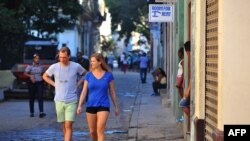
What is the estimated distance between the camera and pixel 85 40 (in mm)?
66500

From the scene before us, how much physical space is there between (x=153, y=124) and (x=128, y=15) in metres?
44.6

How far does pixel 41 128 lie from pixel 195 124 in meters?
6.37

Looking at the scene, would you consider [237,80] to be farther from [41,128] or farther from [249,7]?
[41,128]

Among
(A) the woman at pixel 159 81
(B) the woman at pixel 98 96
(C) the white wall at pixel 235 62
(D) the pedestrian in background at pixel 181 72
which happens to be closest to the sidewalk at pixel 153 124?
(D) the pedestrian in background at pixel 181 72

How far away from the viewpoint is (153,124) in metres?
15.0

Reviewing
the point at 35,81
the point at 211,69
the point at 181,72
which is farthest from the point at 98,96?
the point at 35,81

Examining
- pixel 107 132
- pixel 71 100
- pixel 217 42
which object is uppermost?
pixel 217 42

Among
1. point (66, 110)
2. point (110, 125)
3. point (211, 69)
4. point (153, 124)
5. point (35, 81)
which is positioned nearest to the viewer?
point (211, 69)

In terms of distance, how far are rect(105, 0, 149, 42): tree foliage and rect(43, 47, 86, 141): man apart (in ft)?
136

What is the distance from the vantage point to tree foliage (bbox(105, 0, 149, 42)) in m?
55.5

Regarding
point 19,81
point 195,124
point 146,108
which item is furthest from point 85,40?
point 195,124

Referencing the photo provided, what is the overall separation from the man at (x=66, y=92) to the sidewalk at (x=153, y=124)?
7.32 feet

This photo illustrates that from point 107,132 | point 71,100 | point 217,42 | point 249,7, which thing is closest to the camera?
point 249,7

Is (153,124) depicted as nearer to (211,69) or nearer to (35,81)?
(35,81)
